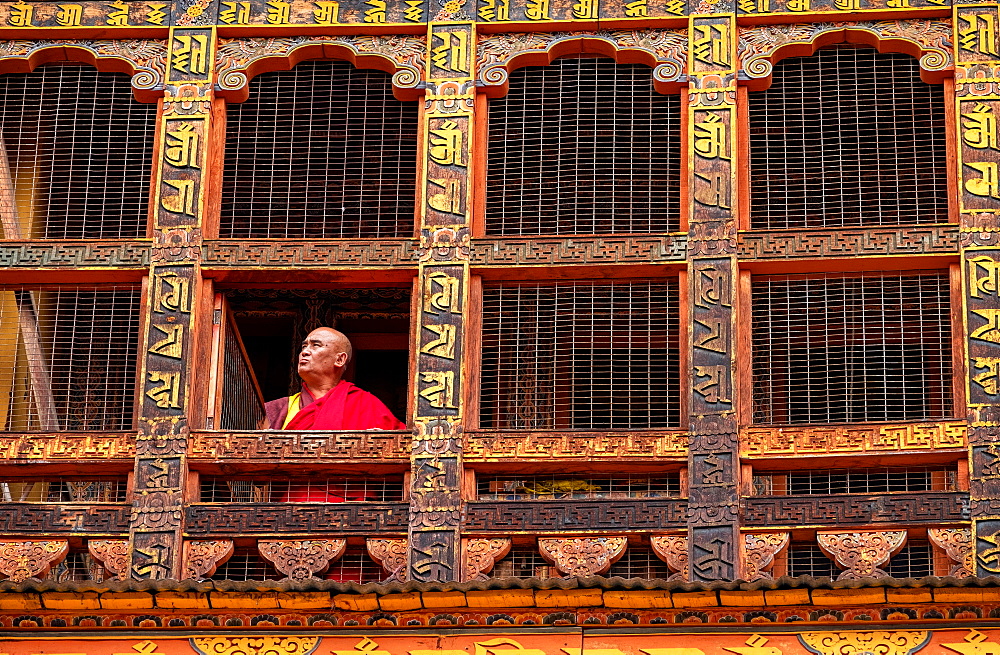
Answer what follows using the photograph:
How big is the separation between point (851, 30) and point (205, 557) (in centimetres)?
638

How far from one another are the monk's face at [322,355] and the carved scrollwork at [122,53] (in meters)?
2.28

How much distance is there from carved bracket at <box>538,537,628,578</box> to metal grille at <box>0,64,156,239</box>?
449 cm

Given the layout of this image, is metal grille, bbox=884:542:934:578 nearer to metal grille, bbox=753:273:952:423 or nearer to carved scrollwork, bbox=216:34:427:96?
metal grille, bbox=753:273:952:423

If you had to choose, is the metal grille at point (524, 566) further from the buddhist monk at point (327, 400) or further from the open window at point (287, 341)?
the open window at point (287, 341)

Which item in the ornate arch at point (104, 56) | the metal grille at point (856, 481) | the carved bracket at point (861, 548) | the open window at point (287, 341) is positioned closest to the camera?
the carved bracket at point (861, 548)

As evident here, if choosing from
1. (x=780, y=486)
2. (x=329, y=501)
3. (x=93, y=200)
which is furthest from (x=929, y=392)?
(x=93, y=200)

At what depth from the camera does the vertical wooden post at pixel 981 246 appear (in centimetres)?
1716

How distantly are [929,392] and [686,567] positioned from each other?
3289 mm

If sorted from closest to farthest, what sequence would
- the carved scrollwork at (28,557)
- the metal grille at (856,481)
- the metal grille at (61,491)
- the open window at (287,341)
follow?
the carved scrollwork at (28,557), the metal grille at (856,481), the metal grille at (61,491), the open window at (287,341)

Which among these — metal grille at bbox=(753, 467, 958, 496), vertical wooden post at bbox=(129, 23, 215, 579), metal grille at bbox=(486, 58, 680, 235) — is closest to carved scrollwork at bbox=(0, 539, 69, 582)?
vertical wooden post at bbox=(129, 23, 215, 579)

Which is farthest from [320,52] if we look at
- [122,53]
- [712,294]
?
[712,294]

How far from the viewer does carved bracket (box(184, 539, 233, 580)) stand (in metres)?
17.5

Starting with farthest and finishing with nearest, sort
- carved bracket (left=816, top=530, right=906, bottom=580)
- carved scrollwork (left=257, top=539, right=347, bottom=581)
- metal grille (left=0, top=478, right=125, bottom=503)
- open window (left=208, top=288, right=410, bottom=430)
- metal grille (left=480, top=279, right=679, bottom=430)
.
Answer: open window (left=208, top=288, right=410, bottom=430), metal grille (left=0, top=478, right=125, bottom=503), metal grille (left=480, top=279, right=679, bottom=430), carved scrollwork (left=257, top=539, right=347, bottom=581), carved bracket (left=816, top=530, right=906, bottom=580)

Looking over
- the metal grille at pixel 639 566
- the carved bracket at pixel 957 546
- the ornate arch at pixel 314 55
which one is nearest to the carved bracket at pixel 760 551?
the metal grille at pixel 639 566
